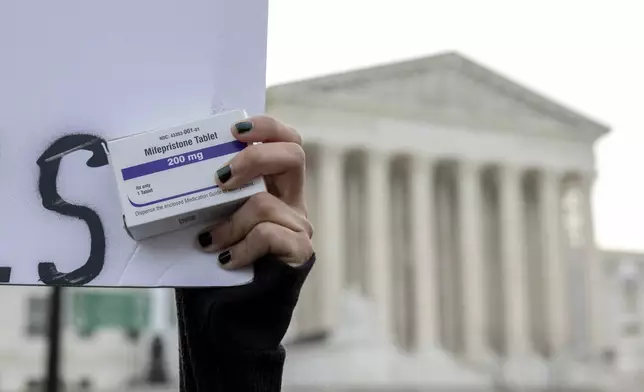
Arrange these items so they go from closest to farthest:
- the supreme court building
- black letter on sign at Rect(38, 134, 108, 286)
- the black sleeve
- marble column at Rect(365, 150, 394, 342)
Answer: black letter on sign at Rect(38, 134, 108, 286)
the black sleeve
the supreme court building
marble column at Rect(365, 150, 394, 342)

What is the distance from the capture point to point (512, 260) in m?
48.1

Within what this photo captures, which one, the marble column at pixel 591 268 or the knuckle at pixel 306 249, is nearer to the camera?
the knuckle at pixel 306 249

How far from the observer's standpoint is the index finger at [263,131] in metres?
1.95

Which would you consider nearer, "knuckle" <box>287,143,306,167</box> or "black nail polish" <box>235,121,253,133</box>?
"black nail polish" <box>235,121,253,133</box>

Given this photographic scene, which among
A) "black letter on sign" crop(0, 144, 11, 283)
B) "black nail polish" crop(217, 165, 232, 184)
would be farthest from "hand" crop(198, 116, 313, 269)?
"black letter on sign" crop(0, 144, 11, 283)

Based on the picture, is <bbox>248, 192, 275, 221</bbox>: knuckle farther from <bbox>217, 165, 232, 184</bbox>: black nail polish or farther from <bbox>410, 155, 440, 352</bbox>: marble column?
<bbox>410, 155, 440, 352</bbox>: marble column

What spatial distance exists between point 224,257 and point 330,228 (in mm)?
41271

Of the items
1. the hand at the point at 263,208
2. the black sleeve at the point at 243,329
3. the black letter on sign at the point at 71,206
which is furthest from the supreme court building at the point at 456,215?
the black letter on sign at the point at 71,206

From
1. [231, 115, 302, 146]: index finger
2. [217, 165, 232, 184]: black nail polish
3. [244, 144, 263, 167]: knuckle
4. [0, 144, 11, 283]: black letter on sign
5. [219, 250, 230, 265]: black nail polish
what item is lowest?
[0, 144, 11, 283]: black letter on sign

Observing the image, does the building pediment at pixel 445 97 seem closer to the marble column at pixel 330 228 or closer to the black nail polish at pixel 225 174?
the marble column at pixel 330 228

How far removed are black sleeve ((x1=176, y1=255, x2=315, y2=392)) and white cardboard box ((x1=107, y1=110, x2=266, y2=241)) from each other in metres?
0.25

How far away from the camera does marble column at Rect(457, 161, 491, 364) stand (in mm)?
46156

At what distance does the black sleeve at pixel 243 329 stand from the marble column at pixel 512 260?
46.5m

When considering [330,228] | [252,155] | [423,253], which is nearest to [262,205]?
[252,155]
